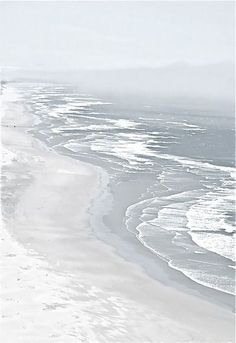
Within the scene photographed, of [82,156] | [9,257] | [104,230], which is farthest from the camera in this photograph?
[82,156]

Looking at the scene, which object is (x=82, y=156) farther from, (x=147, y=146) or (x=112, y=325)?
(x=112, y=325)

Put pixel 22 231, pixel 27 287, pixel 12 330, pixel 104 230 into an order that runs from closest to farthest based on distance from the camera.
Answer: pixel 12 330
pixel 27 287
pixel 22 231
pixel 104 230

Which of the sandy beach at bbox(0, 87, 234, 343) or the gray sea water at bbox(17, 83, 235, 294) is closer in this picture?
the sandy beach at bbox(0, 87, 234, 343)

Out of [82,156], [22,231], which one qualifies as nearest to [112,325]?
[22,231]

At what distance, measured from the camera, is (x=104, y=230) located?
19.8 m

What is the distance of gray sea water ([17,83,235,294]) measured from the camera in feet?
58.3

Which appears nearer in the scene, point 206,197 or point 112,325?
point 112,325

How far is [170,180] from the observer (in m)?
28.6

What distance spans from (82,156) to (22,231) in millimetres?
16658

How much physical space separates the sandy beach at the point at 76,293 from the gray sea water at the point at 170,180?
1.63 meters

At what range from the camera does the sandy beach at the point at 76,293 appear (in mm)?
11781

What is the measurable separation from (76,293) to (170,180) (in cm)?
1554

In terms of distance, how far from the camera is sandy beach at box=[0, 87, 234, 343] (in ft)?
38.7

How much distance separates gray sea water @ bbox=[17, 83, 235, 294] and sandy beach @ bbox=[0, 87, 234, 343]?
5.35 ft
